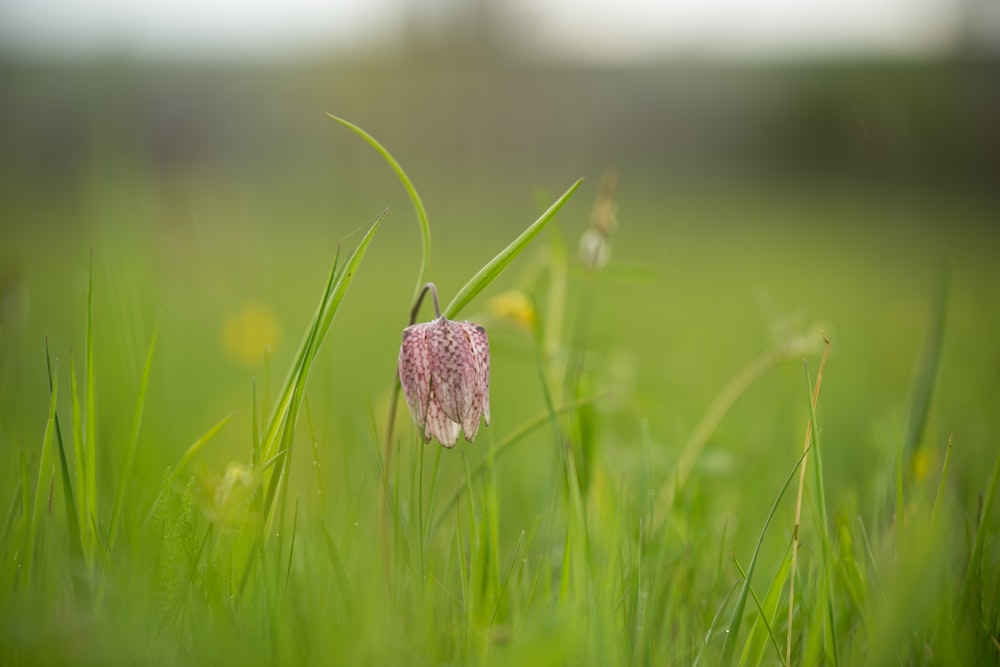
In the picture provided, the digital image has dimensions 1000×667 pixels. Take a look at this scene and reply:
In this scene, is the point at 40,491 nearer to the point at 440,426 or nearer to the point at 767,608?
the point at 440,426

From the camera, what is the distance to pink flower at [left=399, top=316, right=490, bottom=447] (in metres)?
0.78

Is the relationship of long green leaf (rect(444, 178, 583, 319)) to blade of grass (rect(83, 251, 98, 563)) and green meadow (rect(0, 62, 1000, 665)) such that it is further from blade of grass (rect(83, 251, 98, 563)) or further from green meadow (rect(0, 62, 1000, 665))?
blade of grass (rect(83, 251, 98, 563))

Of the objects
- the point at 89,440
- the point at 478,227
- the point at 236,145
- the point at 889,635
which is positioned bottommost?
the point at 889,635

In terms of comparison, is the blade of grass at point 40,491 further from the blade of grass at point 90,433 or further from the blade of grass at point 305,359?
the blade of grass at point 305,359

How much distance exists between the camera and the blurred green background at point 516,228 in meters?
1.28

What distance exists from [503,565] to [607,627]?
0.34m

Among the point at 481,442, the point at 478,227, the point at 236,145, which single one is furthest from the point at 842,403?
the point at 236,145

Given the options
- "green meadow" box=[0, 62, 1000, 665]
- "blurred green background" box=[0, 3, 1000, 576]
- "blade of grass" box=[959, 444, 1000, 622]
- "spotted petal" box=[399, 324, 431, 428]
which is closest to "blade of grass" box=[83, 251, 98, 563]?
"green meadow" box=[0, 62, 1000, 665]

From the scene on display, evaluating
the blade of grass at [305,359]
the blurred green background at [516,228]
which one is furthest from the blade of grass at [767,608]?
the blade of grass at [305,359]

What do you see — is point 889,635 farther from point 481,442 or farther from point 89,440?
point 481,442

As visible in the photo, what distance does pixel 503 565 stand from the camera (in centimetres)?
104

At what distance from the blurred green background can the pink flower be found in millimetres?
97

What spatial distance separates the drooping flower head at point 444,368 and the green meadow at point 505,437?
44 millimetres

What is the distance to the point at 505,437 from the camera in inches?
62.2
